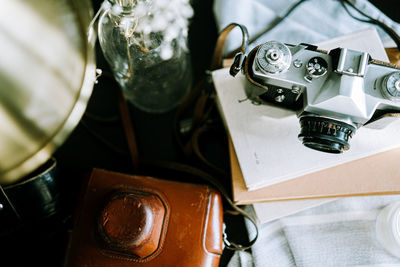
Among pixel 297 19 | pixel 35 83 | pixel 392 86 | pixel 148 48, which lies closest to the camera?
pixel 35 83

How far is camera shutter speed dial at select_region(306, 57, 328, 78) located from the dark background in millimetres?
321

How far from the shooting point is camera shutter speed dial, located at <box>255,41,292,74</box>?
49 cm

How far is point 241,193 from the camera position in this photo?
618mm

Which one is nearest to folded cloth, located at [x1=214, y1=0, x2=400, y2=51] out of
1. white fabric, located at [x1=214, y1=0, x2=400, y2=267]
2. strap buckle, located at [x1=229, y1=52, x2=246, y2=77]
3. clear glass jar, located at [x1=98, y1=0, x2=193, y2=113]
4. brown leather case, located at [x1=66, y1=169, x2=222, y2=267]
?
white fabric, located at [x1=214, y1=0, x2=400, y2=267]

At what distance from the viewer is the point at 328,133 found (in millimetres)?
522

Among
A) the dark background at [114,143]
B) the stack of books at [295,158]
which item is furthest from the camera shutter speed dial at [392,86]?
the dark background at [114,143]

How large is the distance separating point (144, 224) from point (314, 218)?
35 cm

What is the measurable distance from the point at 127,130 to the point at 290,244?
0.40m

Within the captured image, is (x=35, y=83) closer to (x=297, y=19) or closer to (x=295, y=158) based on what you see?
(x=295, y=158)

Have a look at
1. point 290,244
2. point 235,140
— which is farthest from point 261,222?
point 235,140

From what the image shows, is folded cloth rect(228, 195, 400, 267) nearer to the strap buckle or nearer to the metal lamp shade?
the strap buckle

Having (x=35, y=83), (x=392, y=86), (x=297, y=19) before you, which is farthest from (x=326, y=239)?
(x=35, y=83)

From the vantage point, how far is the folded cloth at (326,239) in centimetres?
67

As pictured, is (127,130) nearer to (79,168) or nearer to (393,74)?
(79,168)
